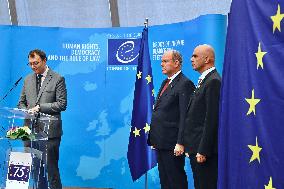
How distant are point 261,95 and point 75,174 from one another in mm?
3785

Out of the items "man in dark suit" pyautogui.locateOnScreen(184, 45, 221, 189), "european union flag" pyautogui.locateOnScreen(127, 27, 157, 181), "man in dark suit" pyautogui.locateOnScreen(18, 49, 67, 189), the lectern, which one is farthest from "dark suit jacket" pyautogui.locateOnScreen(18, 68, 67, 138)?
"man in dark suit" pyautogui.locateOnScreen(184, 45, 221, 189)

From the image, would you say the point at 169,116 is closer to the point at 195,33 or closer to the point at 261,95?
the point at 195,33

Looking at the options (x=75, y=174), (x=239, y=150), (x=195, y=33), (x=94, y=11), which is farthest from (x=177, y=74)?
(x=94, y=11)

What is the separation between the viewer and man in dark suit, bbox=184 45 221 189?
2.69 m

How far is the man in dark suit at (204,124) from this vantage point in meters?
2.69

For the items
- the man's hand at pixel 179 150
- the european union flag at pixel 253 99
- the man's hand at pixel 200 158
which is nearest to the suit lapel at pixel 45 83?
the man's hand at pixel 179 150

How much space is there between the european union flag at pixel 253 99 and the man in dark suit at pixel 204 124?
927mm

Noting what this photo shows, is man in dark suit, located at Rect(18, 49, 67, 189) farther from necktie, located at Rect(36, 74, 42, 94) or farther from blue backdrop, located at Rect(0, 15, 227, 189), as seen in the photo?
blue backdrop, located at Rect(0, 15, 227, 189)

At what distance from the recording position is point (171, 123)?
333 cm

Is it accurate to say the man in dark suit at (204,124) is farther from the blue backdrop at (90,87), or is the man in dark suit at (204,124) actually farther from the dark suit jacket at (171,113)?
the blue backdrop at (90,87)

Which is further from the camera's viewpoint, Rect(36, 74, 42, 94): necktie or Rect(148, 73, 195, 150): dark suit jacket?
Rect(36, 74, 42, 94): necktie

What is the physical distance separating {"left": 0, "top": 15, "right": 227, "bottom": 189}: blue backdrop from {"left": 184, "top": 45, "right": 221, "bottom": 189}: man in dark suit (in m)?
1.87

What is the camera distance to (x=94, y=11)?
241 inches

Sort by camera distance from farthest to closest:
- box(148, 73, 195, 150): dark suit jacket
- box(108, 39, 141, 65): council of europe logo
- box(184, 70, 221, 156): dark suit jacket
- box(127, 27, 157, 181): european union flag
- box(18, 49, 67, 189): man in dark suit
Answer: box(108, 39, 141, 65): council of europe logo < box(127, 27, 157, 181): european union flag < box(18, 49, 67, 189): man in dark suit < box(148, 73, 195, 150): dark suit jacket < box(184, 70, 221, 156): dark suit jacket
